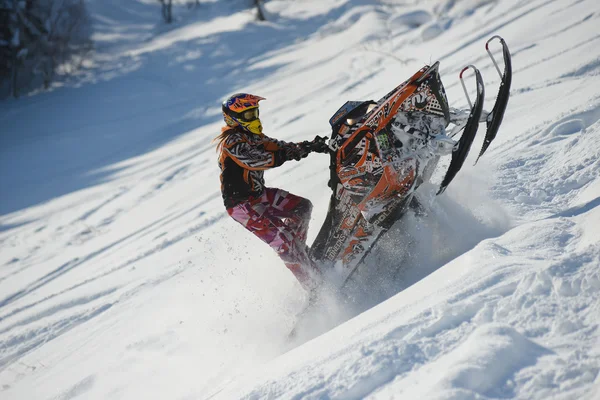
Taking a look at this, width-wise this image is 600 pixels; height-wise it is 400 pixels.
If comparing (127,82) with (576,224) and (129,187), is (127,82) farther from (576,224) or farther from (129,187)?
(576,224)

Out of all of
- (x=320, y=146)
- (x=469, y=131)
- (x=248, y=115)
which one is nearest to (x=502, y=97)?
(x=469, y=131)

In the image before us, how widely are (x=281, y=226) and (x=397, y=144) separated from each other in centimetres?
165

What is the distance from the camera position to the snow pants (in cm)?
562

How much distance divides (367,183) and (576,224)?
5.93 feet

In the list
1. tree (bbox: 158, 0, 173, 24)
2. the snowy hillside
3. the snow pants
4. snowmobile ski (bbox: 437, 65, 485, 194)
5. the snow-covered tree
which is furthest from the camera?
tree (bbox: 158, 0, 173, 24)

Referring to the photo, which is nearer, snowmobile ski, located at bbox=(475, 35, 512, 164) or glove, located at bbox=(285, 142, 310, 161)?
snowmobile ski, located at bbox=(475, 35, 512, 164)

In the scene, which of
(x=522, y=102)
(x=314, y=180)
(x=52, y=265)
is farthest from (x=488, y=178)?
(x=52, y=265)

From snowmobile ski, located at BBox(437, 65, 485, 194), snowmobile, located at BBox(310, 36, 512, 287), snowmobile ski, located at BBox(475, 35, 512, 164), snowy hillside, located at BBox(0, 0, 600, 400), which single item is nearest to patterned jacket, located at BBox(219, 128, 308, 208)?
snowmobile, located at BBox(310, 36, 512, 287)

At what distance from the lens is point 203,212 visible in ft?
32.4

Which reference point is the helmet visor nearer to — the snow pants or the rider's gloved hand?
the rider's gloved hand

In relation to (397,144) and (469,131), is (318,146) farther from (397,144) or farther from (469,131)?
(469,131)

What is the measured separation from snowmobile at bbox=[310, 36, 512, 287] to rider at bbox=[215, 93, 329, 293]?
42cm

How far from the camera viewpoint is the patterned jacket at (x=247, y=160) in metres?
5.30

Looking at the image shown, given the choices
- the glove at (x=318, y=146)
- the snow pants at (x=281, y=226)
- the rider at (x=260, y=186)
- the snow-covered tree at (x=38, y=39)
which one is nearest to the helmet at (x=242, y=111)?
the rider at (x=260, y=186)
